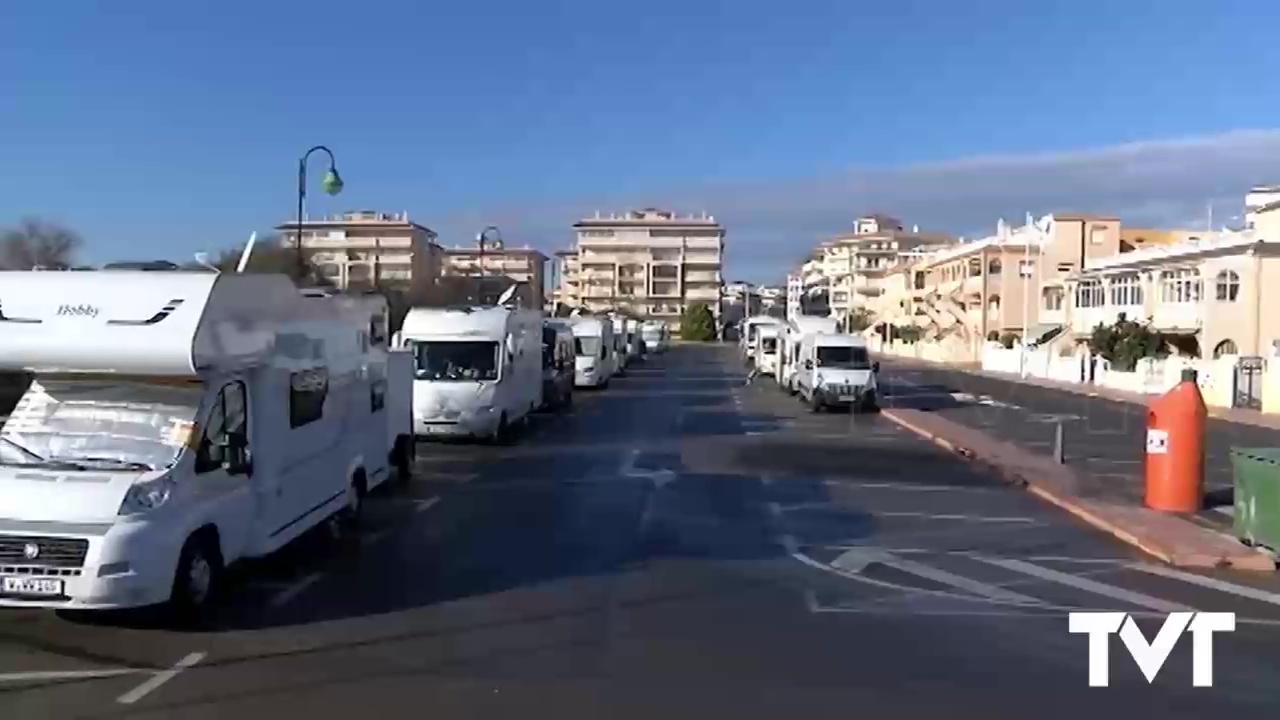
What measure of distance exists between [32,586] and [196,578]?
1233 mm

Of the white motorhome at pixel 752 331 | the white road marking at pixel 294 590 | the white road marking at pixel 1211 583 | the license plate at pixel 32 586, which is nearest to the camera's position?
the license plate at pixel 32 586

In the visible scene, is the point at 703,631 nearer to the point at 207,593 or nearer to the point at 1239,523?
the point at 207,593

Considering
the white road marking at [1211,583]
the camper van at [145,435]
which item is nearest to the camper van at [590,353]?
the white road marking at [1211,583]

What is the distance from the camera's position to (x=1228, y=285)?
59.7 metres

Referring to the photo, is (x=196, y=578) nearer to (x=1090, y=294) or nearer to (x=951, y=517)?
(x=951, y=517)

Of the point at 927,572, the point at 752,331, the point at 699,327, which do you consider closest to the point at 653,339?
the point at 752,331

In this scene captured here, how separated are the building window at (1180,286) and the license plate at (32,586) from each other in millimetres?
60595

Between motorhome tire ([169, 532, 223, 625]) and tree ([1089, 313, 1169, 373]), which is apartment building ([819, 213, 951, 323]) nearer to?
tree ([1089, 313, 1169, 373])

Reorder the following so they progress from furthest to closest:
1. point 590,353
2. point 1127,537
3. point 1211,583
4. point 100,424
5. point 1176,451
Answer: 1. point 590,353
2. point 1176,451
3. point 1127,537
4. point 1211,583
5. point 100,424

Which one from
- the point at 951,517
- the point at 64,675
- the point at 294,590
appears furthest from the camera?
the point at 951,517

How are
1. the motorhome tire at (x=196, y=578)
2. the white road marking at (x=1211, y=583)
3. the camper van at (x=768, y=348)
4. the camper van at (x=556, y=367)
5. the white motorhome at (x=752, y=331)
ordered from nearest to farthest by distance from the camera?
the motorhome tire at (x=196, y=578)
the white road marking at (x=1211, y=583)
the camper van at (x=556, y=367)
the camper van at (x=768, y=348)
the white motorhome at (x=752, y=331)

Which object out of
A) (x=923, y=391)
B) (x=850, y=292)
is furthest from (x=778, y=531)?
(x=850, y=292)

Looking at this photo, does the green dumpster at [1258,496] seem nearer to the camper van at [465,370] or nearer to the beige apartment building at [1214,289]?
the camper van at [465,370]

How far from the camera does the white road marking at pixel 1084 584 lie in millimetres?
11672
